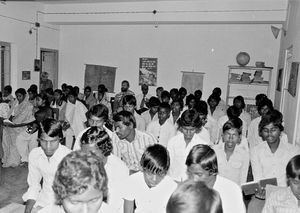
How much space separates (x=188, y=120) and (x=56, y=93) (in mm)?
4022

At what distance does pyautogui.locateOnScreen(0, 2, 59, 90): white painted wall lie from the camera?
7.57 meters

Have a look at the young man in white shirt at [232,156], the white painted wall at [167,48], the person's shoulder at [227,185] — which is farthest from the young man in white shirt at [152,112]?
the person's shoulder at [227,185]

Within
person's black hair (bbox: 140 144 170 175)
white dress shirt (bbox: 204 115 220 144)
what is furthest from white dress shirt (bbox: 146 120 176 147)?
person's black hair (bbox: 140 144 170 175)

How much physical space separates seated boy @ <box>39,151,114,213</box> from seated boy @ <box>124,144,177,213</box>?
778 millimetres

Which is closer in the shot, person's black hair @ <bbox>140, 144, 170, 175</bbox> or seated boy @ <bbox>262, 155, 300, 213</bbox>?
seated boy @ <bbox>262, 155, 300, 213</bbox>

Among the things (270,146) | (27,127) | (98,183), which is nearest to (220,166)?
(270,146)

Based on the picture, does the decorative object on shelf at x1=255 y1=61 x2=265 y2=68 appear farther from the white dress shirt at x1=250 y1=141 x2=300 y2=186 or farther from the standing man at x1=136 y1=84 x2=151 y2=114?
the white dress shirt at x1=250 y1=141 x2=300 y2=186

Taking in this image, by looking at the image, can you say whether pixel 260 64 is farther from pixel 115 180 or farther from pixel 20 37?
pixel 115 180

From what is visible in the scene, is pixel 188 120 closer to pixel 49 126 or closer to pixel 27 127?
pixel 49 126

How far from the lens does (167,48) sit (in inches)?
341

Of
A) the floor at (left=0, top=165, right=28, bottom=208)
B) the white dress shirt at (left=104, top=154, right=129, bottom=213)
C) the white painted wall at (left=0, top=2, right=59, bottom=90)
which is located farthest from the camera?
the white painted wall at (left=0, top=2, right=59, bottom=90)

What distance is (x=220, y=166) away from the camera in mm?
3213

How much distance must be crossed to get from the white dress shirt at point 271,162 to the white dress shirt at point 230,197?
109 centimetres

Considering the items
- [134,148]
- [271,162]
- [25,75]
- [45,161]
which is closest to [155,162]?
[45,161]
